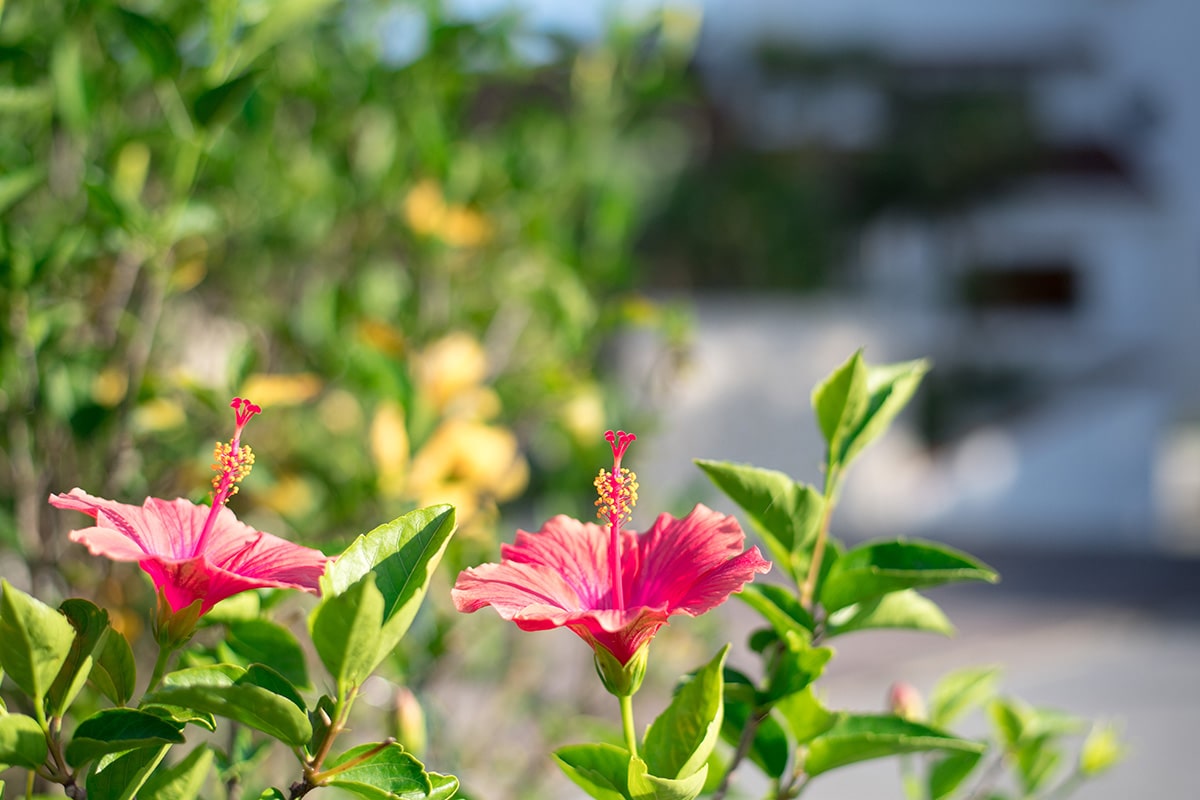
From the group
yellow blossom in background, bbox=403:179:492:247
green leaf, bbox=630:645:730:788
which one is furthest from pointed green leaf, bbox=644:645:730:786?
yellow blossom in background, bbox=403:179:492:247

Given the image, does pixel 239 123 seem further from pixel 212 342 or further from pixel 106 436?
pixel 212 342

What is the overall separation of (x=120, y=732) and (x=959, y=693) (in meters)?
0.53

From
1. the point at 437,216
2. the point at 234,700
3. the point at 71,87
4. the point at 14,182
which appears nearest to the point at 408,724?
the point at 234,700

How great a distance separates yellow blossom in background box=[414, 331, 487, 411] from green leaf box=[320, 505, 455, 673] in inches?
27.0

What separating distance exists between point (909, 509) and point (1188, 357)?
4.28 m

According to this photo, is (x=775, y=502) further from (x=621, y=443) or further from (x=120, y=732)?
(x=120, y=732)

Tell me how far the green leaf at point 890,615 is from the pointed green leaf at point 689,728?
0.12 metres

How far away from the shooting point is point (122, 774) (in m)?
0.46

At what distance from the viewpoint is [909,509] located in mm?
7438

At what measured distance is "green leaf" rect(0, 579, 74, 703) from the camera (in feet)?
1.34

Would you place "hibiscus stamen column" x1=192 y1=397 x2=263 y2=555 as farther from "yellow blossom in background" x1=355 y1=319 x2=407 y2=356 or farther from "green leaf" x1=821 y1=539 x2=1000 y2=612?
"yellow blossom in background" x1=355 y1=319 x2=407 y2=356

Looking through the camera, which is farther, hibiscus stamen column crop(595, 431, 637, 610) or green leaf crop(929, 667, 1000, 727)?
green leaf crop(929, 667, 1000, 727)

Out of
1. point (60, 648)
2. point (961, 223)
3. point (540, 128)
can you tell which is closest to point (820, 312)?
point (961, 223)

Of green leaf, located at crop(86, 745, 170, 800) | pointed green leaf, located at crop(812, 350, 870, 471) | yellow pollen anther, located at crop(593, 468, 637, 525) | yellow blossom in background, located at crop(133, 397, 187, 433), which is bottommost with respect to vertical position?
green leaf, located at crop(86, 745, 170, 800)
